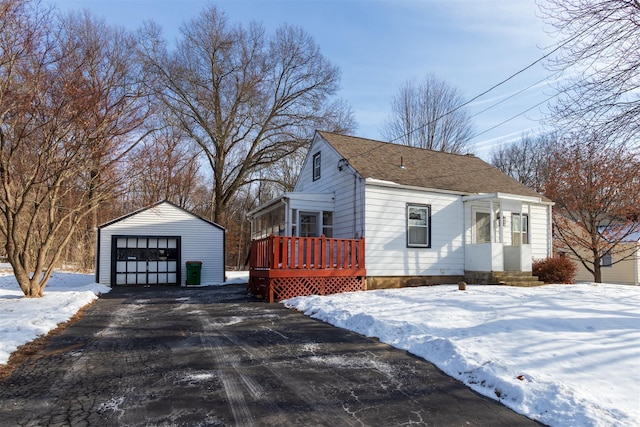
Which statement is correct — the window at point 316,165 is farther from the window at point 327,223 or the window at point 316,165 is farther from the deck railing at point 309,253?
the deck railing at point 309,253

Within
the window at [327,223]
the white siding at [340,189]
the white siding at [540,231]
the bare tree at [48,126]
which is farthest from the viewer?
the white siding at [540,231]

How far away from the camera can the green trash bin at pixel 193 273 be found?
18031 mm

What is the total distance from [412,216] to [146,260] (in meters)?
11.9

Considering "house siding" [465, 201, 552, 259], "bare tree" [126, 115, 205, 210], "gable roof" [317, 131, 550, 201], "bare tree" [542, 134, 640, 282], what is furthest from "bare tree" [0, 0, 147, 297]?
"bare tree" [542, 134, 640, 282]

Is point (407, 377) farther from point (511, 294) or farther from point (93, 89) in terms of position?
point (93, 89)

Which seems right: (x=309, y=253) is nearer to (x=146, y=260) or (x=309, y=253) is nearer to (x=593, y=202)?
(x=146, y=260)

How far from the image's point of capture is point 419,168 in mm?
14938

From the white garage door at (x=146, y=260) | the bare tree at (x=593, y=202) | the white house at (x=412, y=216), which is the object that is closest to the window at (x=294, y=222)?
the white house at (x=412, y=216)

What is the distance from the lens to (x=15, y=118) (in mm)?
9711

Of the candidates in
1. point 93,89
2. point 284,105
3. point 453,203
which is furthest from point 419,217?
point 284,105

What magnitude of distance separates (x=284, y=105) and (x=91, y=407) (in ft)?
91.2

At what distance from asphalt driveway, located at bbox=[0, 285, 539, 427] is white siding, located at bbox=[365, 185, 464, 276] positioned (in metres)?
5.64

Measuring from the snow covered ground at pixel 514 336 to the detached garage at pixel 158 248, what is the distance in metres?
7.51

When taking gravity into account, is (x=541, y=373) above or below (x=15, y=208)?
below
